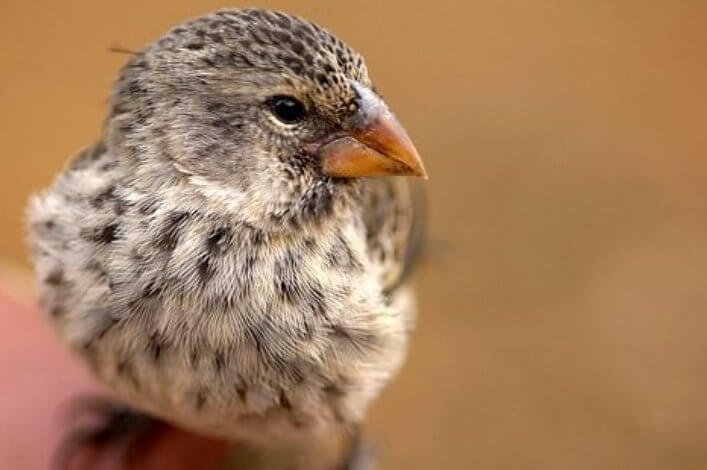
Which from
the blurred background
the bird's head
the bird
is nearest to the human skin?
the bird

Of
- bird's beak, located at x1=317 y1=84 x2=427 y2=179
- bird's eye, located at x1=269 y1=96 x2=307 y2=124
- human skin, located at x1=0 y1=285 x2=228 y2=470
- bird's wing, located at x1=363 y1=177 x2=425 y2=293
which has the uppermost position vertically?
bird's eye, located at x1=269 y1=96 x2=307 y2=124

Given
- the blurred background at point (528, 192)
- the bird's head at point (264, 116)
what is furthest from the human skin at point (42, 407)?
the blurred background at point (528, 192)

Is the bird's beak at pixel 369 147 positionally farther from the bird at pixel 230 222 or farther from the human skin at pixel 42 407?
the human skin at pixel 42 407

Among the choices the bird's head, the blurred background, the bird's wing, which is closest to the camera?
the bird's head

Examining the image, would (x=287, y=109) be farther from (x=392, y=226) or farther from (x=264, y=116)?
(x=392, y=226)

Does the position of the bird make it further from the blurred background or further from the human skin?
the blurred background

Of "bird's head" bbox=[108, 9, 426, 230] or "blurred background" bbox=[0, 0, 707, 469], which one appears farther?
"blurred background" bbox=[0, 0, 707, 469]

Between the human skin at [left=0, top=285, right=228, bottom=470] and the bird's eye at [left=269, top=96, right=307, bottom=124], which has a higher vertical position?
the bird's eye at [left=269, top=96, right=307, bottom=124]
